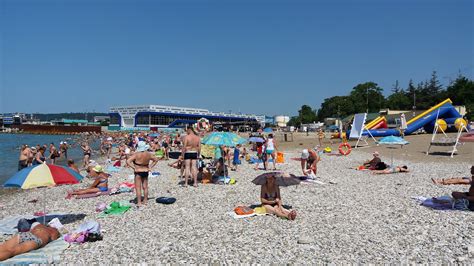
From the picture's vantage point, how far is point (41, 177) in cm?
581

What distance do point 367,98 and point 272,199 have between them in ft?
260

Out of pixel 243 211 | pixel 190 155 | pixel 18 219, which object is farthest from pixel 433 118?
pixel 18 219

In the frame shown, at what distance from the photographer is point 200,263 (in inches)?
182

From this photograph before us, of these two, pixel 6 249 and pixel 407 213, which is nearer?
pixel 6 249

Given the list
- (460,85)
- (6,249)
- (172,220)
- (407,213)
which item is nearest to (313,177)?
(407,213)

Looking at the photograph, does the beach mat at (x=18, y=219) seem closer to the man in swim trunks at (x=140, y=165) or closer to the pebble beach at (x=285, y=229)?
the pebble beach at (x=285, y=229)

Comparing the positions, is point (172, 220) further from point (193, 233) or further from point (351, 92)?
point (351, 92)

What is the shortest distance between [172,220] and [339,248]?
10.3ft

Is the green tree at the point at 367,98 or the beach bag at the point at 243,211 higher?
the green tree at the point at 367,98

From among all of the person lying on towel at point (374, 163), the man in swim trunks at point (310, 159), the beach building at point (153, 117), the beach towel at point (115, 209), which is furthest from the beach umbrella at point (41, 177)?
the beach building at point (153, 117)

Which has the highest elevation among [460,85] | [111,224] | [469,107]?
[460,85]

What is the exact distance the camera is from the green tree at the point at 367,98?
260 ft

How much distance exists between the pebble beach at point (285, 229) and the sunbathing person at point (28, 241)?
442mm

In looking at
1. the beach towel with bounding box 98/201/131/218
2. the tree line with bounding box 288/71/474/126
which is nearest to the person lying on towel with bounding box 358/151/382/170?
the beach towel with bounding box 98/201/131/218
